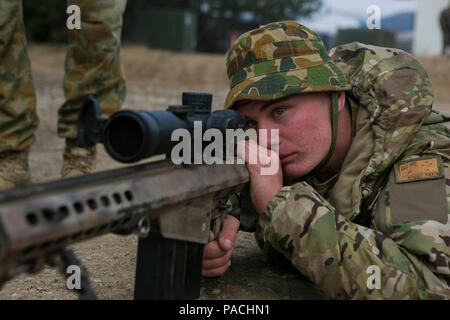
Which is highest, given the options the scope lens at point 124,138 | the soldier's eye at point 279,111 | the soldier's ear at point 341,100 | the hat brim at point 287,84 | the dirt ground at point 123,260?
the hat brim at point 287,84

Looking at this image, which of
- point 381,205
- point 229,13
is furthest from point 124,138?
point 229,13

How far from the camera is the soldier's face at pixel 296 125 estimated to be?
7.75ft

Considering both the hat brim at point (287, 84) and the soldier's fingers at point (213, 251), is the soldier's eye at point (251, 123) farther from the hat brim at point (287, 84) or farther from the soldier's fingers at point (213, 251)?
the soldier's fingers at point (213, 251)

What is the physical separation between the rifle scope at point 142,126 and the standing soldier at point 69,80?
214 centimetres

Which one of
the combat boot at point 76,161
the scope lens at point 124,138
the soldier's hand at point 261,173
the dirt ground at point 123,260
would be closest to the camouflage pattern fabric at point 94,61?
the combat boot at point 76,161

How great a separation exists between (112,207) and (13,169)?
105 inches

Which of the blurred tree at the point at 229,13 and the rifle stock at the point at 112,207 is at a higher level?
the blurred tree at the point at 229,13

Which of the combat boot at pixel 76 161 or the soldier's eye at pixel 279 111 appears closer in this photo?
the soldier's eye at pixel 279 111

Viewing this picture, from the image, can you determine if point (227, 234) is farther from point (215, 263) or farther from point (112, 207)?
point (112, 207)

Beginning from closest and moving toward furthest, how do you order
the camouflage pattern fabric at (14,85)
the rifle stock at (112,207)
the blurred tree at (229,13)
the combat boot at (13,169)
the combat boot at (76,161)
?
the rifle stock at (112,207), the camouflage pattern fabric at (14,85), the combat boot at (13,169), the combat boot at (76,161), the blurred tree at (229,13)

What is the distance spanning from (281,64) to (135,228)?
1004mm

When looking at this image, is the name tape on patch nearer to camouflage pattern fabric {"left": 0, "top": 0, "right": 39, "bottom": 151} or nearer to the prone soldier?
the prone soldier

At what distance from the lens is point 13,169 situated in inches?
160
